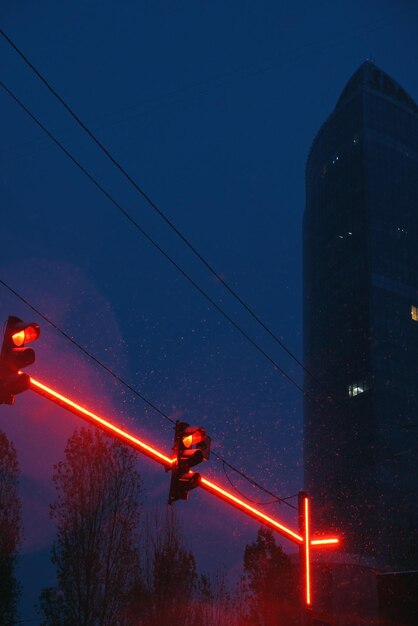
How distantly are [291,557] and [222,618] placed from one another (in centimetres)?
1661

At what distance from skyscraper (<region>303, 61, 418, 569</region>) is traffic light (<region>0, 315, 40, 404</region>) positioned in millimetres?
105831

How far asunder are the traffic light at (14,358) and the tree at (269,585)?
1521 inches

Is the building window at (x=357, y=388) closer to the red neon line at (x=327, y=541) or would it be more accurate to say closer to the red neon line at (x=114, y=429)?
the red neon line at (x=327, y=541)

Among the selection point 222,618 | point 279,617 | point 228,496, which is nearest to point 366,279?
point 279,617

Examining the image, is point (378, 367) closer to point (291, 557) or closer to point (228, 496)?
point (291, 557)

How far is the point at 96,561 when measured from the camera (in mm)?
27062

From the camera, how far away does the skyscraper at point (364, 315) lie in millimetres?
118375

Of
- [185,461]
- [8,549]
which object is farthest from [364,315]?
[185,461]

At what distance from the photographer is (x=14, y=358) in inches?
291

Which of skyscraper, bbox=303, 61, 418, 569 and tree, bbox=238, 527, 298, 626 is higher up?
skyscraper, bbox=303, 61, 418, 569

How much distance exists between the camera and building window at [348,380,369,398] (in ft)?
414

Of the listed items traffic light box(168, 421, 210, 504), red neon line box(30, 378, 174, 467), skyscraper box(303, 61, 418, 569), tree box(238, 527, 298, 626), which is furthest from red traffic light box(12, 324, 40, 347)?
skyscraper box(303, 61, 418, 569)

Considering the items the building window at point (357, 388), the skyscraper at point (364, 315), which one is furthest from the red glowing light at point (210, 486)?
the building window at point (357, 388)

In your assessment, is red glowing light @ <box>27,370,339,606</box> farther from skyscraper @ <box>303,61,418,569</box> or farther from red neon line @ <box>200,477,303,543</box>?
skyscraper @ <box>303,61,418,569</box>
